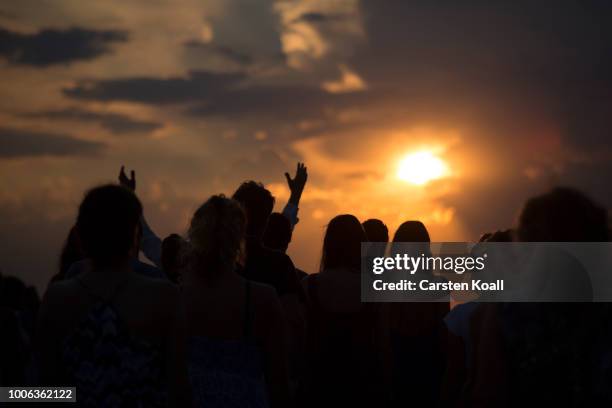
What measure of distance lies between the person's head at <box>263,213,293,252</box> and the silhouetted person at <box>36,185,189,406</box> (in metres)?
3.58

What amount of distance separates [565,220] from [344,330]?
330 centimetres

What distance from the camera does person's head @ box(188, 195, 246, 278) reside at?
5164 millimetres

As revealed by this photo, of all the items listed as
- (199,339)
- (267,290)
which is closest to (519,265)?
(267,290)

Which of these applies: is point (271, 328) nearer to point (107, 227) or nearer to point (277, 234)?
point (107, 227)

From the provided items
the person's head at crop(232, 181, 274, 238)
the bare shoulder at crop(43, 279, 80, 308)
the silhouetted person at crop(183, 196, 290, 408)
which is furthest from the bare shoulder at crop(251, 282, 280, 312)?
the person's head at crop(232, 181, 274, 238)

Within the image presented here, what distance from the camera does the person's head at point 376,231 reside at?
8672mm

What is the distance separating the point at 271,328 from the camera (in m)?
5.12

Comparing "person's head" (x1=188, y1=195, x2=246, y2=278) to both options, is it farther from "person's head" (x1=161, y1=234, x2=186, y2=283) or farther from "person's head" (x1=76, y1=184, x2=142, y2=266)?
"person's head" (x1=161, y1=234, x2=186, y2=283)

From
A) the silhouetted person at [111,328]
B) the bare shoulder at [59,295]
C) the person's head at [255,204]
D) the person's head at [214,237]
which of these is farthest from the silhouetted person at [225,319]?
the person's head at [255,204]

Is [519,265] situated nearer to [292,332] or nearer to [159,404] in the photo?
[159,404]

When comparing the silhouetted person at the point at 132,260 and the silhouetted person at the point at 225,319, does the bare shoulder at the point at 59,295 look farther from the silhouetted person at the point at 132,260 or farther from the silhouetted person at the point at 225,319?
the silhouetted person at the point at 225,319

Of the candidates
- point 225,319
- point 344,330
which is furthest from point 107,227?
point 344,330

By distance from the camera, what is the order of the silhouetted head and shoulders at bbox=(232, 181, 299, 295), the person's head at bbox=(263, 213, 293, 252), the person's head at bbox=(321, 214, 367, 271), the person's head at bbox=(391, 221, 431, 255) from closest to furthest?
the silhouetted head and shoulders at bbox=(232, 181, 299, 295) → the person's head at bbox=(321, 214, 367, 271) → the person's head at bbox=(263, 213, 293, 252) → the person's head at bbox=(391, 221, 431, 255)

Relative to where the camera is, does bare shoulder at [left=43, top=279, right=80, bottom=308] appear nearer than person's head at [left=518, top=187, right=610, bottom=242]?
No
